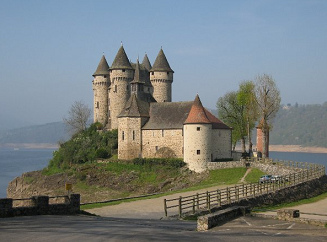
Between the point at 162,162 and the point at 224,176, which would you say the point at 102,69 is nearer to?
the point at 162,162

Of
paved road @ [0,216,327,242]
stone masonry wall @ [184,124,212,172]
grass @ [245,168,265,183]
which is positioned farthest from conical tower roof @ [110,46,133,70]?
paved road @ [0,216,327,242]

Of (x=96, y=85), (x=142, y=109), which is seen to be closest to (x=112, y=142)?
(x=142, y=109)

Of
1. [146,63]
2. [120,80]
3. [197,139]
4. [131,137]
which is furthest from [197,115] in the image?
[146,63]

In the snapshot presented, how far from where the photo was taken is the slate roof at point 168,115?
6332 cm

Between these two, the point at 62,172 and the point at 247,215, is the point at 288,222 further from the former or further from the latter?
the point at 62,172

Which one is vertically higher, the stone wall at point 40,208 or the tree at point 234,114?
the tree at point 234,114

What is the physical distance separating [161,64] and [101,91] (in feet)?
38.1

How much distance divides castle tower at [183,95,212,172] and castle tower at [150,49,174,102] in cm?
1641

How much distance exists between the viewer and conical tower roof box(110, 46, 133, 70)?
72.9m

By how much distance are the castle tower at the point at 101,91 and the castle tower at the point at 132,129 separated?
14.9 meters

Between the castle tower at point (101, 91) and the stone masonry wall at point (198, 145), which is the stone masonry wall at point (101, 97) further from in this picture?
the stone masonry wall at point (198, 145)

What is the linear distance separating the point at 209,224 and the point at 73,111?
7035 centimetres

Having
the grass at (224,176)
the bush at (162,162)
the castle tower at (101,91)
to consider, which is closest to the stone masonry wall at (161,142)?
the bush at (162,162)

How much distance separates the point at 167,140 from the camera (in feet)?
208
